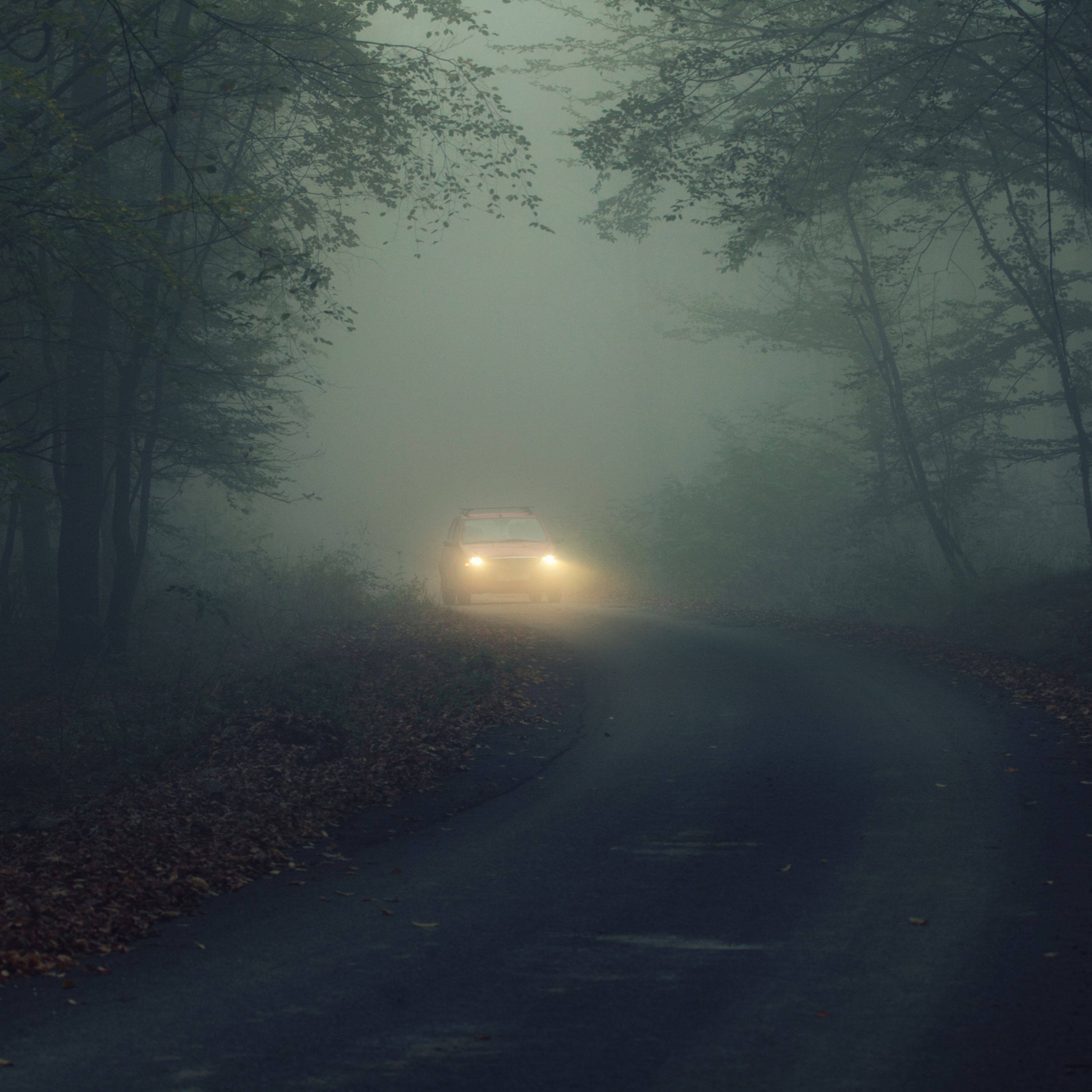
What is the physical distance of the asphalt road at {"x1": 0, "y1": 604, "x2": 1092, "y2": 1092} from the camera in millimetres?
3895

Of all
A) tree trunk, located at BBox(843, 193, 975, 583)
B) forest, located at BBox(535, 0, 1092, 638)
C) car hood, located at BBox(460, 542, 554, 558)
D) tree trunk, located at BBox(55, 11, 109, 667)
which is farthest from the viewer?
car hood, located at BBox(460, 542, 554, 558)

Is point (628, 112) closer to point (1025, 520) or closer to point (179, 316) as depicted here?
point (179, 316)

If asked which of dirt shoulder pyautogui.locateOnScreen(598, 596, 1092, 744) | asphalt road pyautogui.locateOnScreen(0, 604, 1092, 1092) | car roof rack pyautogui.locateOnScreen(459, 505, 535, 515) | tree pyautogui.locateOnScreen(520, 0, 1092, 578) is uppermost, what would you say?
tree pyautogui.locateOnScreen(520, 0, 1092, 578)

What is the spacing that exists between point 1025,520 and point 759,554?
33.0 feet

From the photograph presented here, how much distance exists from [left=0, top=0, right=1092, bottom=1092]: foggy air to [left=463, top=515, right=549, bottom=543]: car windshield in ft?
0.63

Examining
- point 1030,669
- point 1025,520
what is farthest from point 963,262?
point 1030,669

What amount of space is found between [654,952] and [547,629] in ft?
41.9

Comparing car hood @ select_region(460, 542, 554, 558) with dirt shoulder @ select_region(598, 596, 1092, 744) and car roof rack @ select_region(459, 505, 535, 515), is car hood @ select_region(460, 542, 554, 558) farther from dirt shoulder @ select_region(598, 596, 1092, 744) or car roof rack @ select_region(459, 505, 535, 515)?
dirt shoulder @ select_region(598, 596, 1092, 744)

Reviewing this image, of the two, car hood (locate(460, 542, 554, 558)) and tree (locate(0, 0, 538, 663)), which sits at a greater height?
tree (locate(0, 0, 538, 663))

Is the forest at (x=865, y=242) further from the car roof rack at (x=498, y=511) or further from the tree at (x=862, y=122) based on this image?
the car roof rack at (x=498, y=511)

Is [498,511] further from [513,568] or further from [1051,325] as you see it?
[1051,325]

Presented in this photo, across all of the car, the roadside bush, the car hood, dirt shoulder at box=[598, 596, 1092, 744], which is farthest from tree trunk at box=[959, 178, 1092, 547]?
the roadside bush

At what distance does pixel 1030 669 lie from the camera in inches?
526

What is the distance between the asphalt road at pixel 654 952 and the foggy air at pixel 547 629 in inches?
1.3
